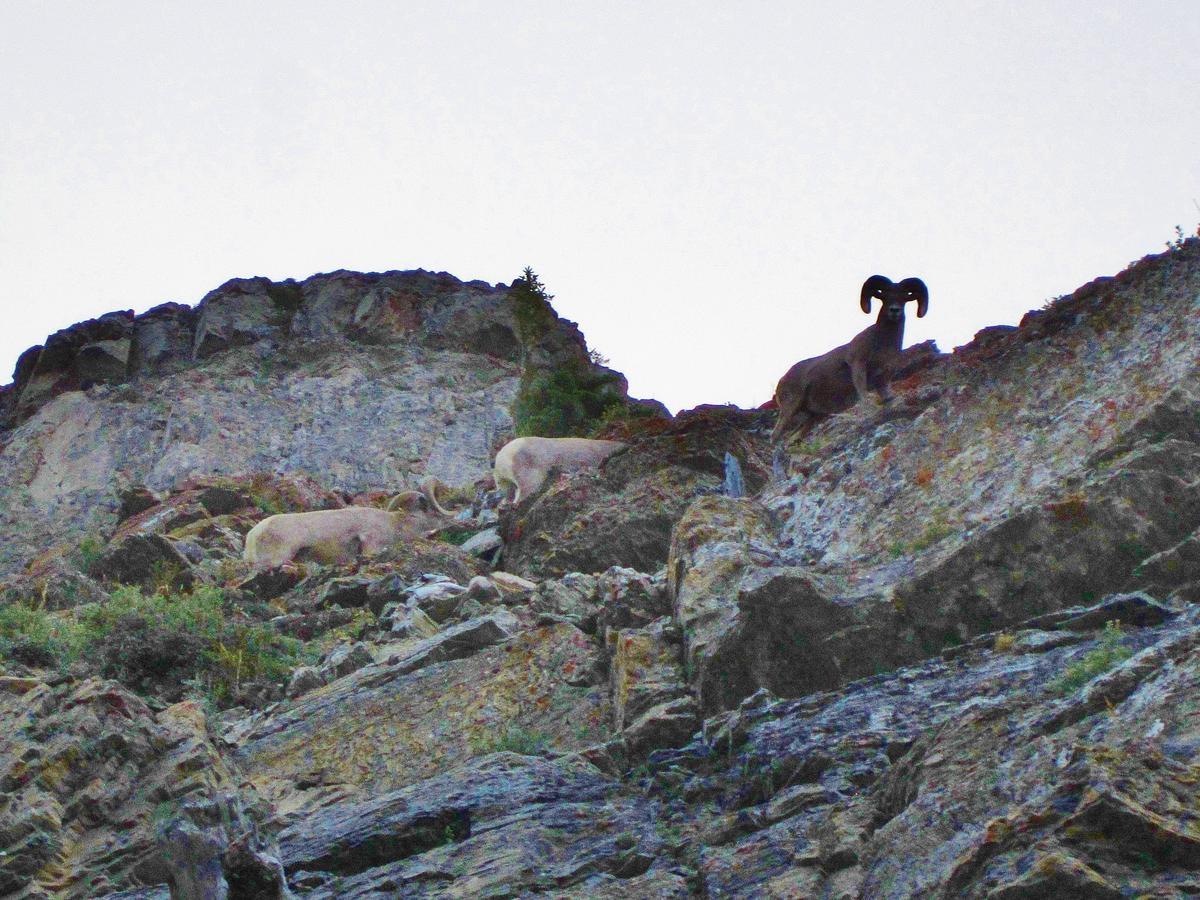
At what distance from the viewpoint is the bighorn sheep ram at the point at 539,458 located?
808 inches

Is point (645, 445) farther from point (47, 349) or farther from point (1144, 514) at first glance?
point (47, 349)

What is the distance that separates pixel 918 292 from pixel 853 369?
1709 mm

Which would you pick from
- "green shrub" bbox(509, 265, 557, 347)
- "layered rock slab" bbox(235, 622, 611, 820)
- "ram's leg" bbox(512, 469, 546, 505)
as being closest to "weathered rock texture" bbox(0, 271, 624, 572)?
"green shrub" bbox(509, 265, 557, 347)

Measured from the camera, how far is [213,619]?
1495 centimetres

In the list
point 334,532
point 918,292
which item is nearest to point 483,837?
point 918,292

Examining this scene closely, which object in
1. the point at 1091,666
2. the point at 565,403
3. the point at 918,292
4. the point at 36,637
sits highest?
the point at 565,403

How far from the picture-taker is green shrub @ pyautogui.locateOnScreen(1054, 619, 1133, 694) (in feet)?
24.3

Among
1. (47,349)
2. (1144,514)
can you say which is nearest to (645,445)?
(1144,514)

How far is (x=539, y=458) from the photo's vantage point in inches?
819

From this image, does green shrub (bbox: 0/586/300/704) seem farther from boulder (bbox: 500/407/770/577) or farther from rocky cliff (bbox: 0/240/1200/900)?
boulder (bbox: 500/407/770/577)

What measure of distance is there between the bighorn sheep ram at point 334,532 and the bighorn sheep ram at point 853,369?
6036 mm

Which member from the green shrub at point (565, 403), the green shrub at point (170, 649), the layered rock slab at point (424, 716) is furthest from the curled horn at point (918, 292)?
the green shrub at point (565, 403)

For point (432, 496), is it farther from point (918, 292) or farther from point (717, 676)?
point (717, 676)

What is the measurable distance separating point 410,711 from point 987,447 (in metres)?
4.80
